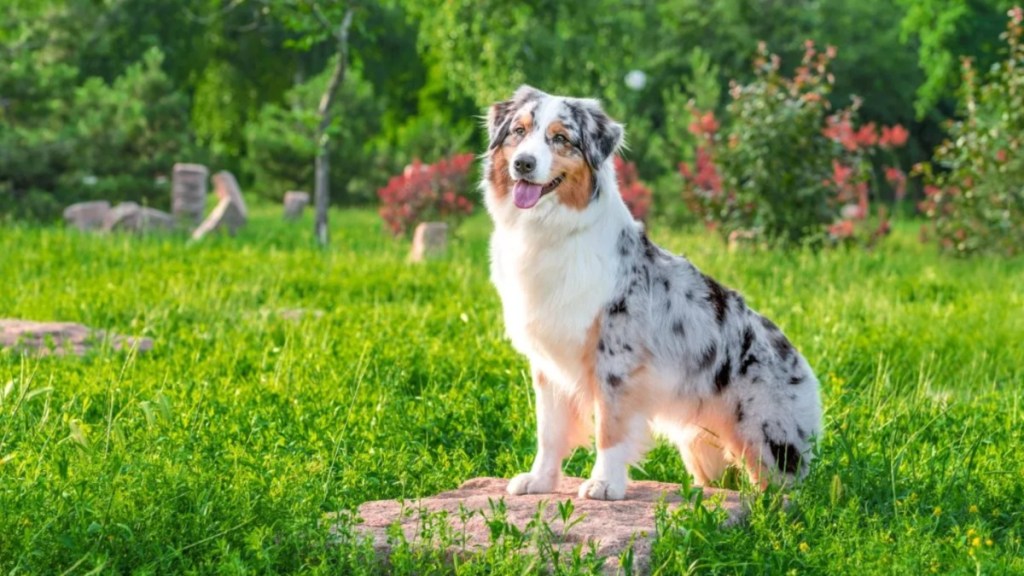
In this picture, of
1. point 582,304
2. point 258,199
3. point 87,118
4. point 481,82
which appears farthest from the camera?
point 258,199

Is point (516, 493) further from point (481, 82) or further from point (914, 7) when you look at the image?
point (914, 7)

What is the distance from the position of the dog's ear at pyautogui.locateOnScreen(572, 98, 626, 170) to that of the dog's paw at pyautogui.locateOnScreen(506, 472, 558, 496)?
A: 4.04 ft

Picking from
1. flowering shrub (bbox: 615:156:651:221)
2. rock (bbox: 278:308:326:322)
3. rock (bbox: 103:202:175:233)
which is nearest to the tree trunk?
rock (bbox: 103:202:175:233)

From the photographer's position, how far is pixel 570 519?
174 inches

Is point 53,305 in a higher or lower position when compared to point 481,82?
lower

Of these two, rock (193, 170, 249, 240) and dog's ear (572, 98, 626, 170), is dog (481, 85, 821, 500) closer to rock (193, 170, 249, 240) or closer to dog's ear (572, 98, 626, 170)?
dog's ear (572, 98, 626, 170)

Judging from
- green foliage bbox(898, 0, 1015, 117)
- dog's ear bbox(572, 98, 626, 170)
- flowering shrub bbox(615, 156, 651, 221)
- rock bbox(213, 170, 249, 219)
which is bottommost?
rock bbox(213, 170, 249, 219)

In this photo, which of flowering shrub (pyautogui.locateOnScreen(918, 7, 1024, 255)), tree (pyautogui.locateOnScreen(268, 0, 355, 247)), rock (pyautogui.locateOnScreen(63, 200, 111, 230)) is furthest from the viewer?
rock (pyautogui.locateOnScreen(63, 200, 111, 230))

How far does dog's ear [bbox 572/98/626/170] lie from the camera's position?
15.8 feet

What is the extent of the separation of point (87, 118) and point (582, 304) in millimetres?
17458

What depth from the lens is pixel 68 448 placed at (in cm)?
486

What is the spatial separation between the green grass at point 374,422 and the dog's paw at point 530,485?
41 cm

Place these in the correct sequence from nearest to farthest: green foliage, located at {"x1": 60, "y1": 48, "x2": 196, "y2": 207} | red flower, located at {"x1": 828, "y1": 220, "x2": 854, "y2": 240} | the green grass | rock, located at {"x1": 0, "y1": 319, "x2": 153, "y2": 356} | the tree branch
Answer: the green grass
rock, located at {"x1": 0, "y1": 319, "x2": 153, "y2": 356}
red flower, located at {"x1": 828, "y1": 220, "x2": 854, "y2": 240}
the tree branch
green foliage, located at {"x1": 60, "y1": 48, "x2": 196, "y2": 207}

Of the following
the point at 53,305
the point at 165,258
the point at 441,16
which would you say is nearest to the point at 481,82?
the point at 441,16
